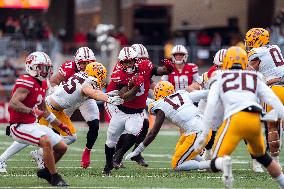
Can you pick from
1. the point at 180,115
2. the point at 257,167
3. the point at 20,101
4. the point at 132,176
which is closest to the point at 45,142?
the point at 20,101

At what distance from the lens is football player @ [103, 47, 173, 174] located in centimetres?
1380

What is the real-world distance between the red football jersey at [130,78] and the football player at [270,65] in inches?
56.9

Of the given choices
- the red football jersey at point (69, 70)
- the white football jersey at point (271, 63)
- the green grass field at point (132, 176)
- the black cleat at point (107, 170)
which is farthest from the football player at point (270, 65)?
the red football jersey at point (69, 70)

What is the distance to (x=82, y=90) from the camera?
1395cm

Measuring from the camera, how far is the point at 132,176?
12906 mm

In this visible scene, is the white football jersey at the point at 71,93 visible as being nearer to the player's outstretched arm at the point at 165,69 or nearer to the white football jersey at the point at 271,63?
the player's outstretched arm at the point at 165,69

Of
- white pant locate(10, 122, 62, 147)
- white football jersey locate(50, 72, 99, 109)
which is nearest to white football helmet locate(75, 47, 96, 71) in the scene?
white football jersey locate(50, 72, 99, 109)

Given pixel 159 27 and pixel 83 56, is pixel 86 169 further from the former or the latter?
pixel 159 27

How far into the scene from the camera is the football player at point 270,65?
1388cm

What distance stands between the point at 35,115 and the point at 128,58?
2245 mm

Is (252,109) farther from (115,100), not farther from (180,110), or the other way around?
(180,110)

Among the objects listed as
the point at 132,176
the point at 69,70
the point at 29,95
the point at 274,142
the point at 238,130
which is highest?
the point at 29,95

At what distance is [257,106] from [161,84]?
3.63m

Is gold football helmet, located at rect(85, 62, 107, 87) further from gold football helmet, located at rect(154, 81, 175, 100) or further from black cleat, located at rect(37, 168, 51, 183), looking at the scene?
black cleat, located at rect(37, 168, 51, 183)
